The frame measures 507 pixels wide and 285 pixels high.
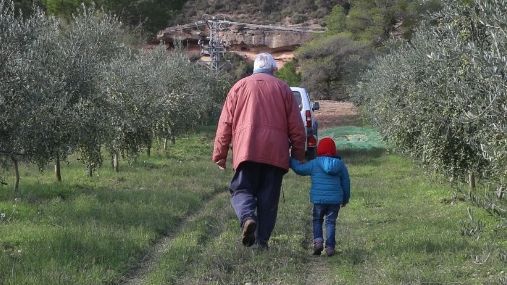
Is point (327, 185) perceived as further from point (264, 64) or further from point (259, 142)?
point (264, 64)

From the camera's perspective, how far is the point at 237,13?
69.5 meters

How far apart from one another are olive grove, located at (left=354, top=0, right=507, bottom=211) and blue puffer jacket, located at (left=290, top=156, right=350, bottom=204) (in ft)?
4.82

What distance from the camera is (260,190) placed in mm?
7152

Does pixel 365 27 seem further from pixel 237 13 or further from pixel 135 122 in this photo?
pixel 135 122

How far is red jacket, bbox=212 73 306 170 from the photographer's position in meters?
6.86

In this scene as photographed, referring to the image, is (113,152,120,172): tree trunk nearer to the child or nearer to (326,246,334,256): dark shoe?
the child

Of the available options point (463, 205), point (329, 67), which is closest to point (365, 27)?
point (329, 67)

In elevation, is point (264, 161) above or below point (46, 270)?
above

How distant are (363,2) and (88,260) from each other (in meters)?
47.8

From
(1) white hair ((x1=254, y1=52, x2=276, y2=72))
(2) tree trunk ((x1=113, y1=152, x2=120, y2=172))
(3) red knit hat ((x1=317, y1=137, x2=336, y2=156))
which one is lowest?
(2) tree trunk ((x1=113, y1=152, x2=120, y2=172))

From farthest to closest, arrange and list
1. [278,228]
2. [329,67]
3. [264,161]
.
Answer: [329,67], [278,228], [264,161]

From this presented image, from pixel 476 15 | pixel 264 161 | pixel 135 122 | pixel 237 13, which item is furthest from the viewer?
pixel 237 13

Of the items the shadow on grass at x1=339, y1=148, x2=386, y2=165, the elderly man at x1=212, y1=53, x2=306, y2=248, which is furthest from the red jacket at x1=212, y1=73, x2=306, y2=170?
the shadow on grass at x1=339, y1=148, x2=386, y2=165

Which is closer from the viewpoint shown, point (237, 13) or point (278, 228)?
point (278, 228)
